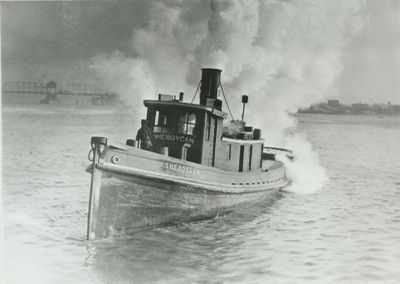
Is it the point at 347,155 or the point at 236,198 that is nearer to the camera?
the point at 236,198

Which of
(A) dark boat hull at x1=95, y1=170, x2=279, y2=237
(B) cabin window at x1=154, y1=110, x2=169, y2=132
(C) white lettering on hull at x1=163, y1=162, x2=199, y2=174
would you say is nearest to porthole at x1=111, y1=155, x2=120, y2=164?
(A) dark boat hull at x1=95, y1=170, x2=279, y2=237

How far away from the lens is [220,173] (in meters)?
10.2

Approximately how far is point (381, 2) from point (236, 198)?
5801 millimetres

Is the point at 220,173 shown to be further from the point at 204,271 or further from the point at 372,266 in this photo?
the point at 372,266

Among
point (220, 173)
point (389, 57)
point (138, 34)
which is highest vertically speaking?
point (138, 34)

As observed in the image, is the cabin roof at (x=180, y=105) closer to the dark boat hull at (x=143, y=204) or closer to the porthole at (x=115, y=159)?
the dark boat hull at (x=143, y=204)

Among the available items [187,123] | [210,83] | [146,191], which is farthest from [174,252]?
[210,83]

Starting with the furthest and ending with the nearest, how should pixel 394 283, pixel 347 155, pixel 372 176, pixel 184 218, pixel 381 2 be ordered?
pixel 347 155 → pixel 372 176 → pixel 184 218 → pixel 381 2 → pixel 394 283

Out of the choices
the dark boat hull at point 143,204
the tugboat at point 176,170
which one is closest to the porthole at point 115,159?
the tugboat at point 176,170

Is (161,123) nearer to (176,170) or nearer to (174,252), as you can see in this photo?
(176,170)

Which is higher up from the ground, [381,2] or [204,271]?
[381,2]

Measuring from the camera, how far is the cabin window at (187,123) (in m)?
10.6

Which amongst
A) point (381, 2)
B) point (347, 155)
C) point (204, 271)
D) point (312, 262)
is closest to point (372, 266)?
point (312, 262)

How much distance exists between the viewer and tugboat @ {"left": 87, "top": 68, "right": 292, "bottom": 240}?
812 cm
